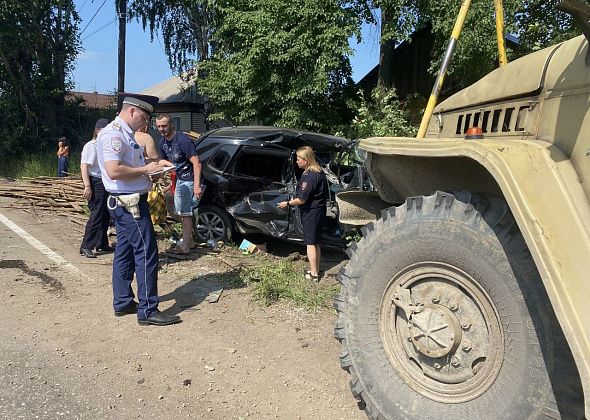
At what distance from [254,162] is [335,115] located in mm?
8255

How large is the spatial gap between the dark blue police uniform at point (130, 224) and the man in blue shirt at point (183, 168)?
190 cm

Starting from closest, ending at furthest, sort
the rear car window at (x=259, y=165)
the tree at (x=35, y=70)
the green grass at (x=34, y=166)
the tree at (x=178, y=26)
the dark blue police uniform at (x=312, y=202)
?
the dark blue police uniform at (x=312, y=202) < the rear car window at (x=259, y=165) < the green grass at (x=34, y=166) < the tree at (x=35, y=70) < the tree at (x=178, y=26)

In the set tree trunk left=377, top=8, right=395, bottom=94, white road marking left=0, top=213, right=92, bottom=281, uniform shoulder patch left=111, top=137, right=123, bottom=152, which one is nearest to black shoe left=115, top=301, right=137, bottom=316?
white road marking left=0, top=213, right=92, bottom=281

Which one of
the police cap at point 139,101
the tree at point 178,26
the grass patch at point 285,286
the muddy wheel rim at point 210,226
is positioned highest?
the tree at point 178,26

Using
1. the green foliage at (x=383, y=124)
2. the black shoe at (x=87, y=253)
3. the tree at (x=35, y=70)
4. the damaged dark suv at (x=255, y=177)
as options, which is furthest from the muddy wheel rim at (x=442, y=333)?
the tree at (x=35, y=70)

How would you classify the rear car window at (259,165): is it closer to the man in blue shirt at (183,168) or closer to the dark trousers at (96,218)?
the man in blue shirt at (183,168)

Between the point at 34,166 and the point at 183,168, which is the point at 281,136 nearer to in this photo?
the point at 183,168

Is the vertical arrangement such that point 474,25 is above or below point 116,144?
above

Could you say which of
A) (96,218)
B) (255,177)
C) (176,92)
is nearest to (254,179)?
(255,177)

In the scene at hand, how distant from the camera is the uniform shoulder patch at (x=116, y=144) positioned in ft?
13.8

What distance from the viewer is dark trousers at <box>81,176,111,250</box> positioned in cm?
664

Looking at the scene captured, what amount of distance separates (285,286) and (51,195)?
6999 mm

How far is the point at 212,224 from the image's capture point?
727 cm

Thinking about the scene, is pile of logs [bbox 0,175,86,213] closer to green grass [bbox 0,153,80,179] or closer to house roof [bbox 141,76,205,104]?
green grass [bbox 0,153,80,179]
